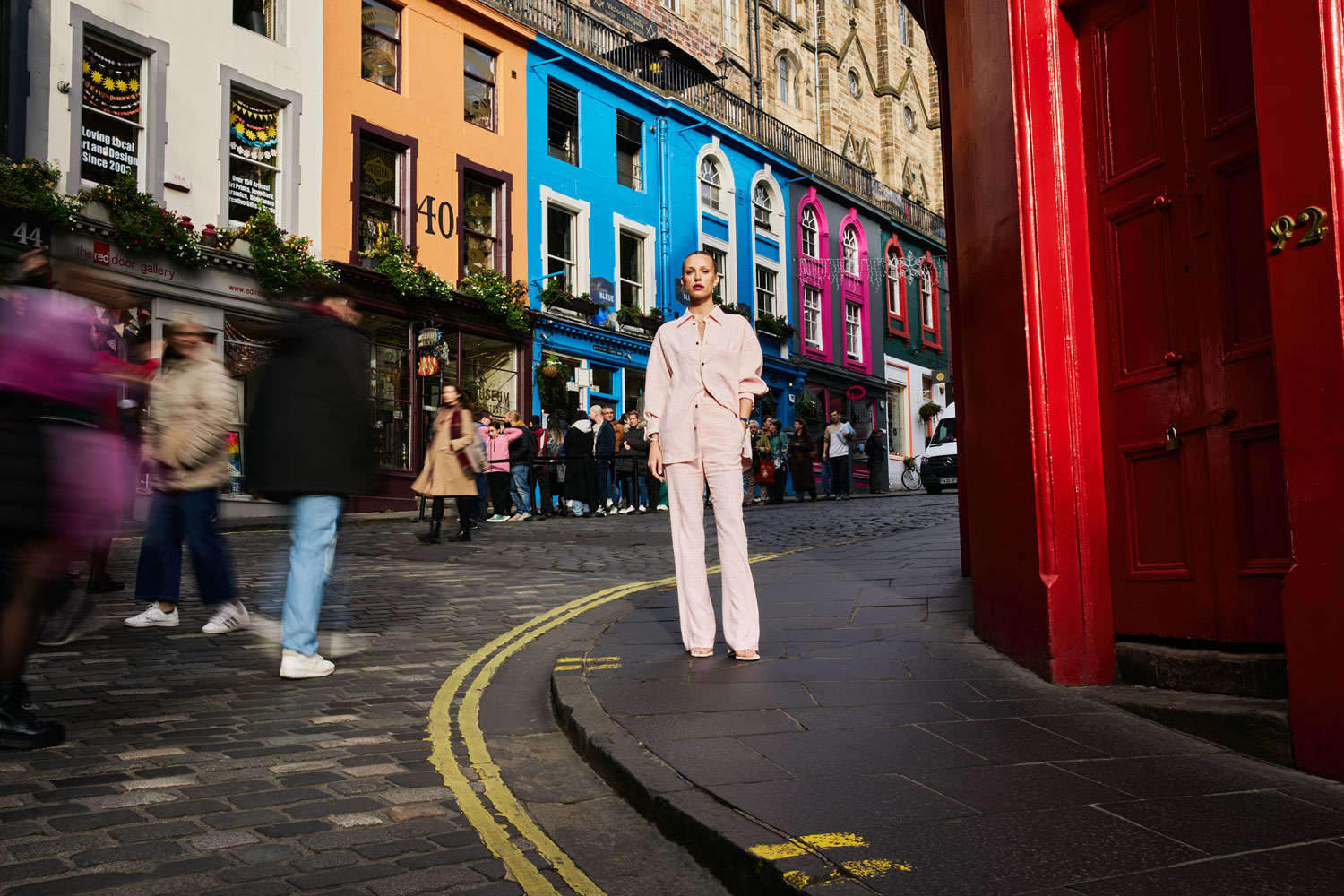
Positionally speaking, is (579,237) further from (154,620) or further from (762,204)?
(154,620)

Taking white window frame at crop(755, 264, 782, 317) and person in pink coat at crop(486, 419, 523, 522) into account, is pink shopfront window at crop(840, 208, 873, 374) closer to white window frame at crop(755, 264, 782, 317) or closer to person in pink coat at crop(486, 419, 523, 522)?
white window frame at crop(755, 264, 782, 317)

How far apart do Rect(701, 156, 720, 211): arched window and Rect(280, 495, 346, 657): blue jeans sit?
24.5m

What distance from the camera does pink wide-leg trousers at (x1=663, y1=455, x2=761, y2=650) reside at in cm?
539

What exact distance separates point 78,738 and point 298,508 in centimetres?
140

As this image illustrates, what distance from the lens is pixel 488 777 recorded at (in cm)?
403

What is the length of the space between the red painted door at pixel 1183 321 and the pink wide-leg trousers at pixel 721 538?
1670 millimetres

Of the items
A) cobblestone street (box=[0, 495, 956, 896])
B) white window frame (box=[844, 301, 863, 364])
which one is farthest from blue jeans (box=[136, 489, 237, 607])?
white window frame (box=[844, 301, 863, 364])

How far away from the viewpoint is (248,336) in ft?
59.9

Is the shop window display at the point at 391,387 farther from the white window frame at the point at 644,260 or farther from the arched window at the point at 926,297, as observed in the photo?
the arched window at the point at 926,297

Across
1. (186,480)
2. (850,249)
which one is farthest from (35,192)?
(850,249)

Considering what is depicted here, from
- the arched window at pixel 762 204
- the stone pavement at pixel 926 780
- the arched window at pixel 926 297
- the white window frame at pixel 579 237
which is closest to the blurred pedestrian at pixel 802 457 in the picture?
the white window frame at pixel 579 237

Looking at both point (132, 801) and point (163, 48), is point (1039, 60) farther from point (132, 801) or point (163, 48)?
point (163, 48)

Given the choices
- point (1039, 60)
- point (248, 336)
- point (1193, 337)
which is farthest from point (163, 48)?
point (1193, 337)

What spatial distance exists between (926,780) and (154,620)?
5.17 m
